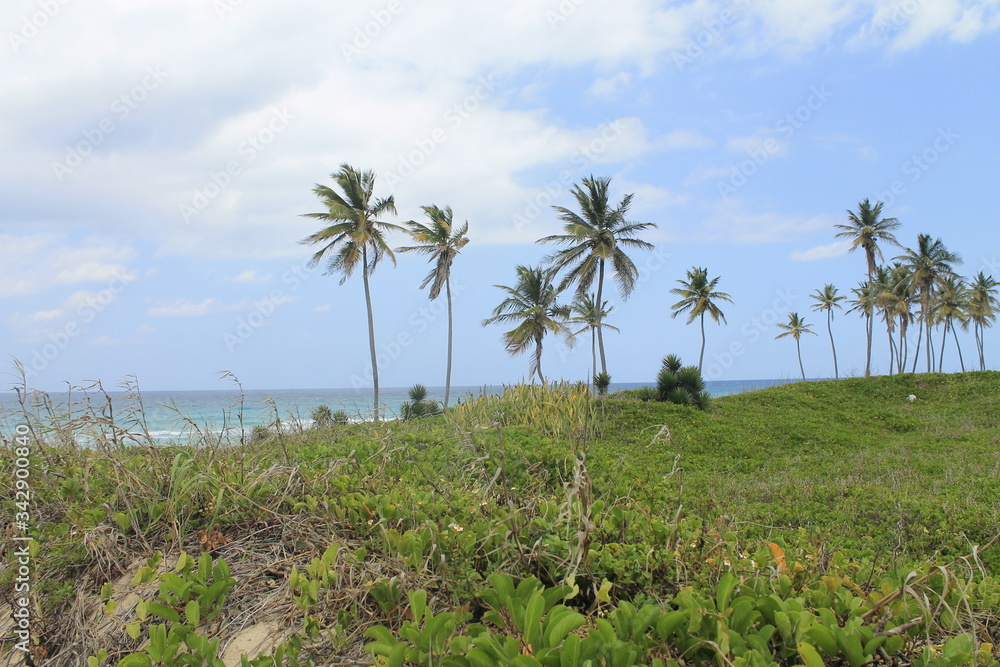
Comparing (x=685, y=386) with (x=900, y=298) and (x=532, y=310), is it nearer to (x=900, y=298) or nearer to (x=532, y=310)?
(x=532, y=310)

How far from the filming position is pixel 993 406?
17703mm

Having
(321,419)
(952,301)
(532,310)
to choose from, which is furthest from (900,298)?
(321,419)

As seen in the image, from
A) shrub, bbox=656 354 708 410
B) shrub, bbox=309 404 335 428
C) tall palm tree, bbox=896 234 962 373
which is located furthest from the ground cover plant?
tall palm tree, bbox=896 234 962 373

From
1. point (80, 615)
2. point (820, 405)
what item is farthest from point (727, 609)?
point (820, 405)

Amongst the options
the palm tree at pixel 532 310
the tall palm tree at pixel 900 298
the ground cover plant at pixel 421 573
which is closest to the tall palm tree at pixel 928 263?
the tall palm tree at pixel 900 298

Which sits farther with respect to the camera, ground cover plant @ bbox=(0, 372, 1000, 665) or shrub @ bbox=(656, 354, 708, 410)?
shrub @ bbox=(656, 354, 708, 410)

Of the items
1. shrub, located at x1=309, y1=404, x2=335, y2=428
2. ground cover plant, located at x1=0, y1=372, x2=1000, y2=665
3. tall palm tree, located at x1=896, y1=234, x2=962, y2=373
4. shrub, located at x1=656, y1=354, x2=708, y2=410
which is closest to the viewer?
ground cover plant, located at x1=0, y1=372, x2=1000, y2=665

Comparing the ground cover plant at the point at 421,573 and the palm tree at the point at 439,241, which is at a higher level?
the palm tree at the point at 439,241

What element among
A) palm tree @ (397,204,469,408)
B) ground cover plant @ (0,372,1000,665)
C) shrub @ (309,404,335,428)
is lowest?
ground cover plant @ (0,372,1000,665)

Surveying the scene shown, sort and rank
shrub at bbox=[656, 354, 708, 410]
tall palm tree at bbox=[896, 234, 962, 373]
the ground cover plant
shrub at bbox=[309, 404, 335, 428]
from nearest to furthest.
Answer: the ground cover plant < shrub at bbox=[309, 404, 335, 428] < shrub at bbox=[656, 354, 708, 410] < tall palm tree at bbox=[896, 234, 962, 373]

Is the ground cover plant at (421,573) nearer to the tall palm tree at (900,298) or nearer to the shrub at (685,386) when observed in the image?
the shrub at (685,386)

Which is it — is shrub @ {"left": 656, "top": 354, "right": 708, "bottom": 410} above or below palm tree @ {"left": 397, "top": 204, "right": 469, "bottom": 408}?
below

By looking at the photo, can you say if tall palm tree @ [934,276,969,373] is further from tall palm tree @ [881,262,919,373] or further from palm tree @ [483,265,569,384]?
palm tree @ [483,265,569,384]

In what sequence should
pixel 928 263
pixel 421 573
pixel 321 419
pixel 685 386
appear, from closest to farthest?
pixel 421 573
pixel 321 419
pixel 685 386
pixel 928 263
